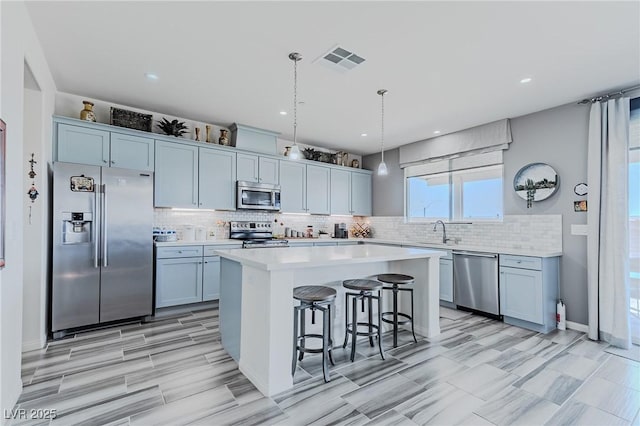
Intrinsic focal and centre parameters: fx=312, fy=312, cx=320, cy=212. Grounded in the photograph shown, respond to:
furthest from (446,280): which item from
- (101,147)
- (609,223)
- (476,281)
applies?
(101,147)

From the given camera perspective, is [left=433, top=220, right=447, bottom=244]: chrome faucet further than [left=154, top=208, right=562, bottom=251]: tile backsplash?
Yes

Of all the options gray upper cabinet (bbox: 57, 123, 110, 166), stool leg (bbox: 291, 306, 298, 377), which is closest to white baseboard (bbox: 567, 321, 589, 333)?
stool leg (bbox: 291, 306, 298, 377)

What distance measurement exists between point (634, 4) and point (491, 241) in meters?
3.14

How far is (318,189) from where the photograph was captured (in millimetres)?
5914

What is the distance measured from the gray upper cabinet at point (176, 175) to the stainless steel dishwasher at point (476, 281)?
12.8 ft

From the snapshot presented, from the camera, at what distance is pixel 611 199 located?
335cm

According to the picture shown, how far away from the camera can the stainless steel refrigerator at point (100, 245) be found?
3.28m

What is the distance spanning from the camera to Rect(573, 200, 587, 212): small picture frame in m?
3.65

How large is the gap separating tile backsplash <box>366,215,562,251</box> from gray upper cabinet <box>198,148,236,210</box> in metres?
3.21

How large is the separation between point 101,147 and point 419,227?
496 centimetres

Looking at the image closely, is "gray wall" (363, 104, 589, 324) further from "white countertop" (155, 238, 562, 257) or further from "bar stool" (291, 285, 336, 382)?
"bar stool" (291, 285, 336, 382)

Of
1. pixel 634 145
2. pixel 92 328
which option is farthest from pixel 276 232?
pixel 634 145

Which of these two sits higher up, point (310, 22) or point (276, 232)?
point (310, 22)

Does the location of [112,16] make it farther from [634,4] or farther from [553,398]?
[553,398]
